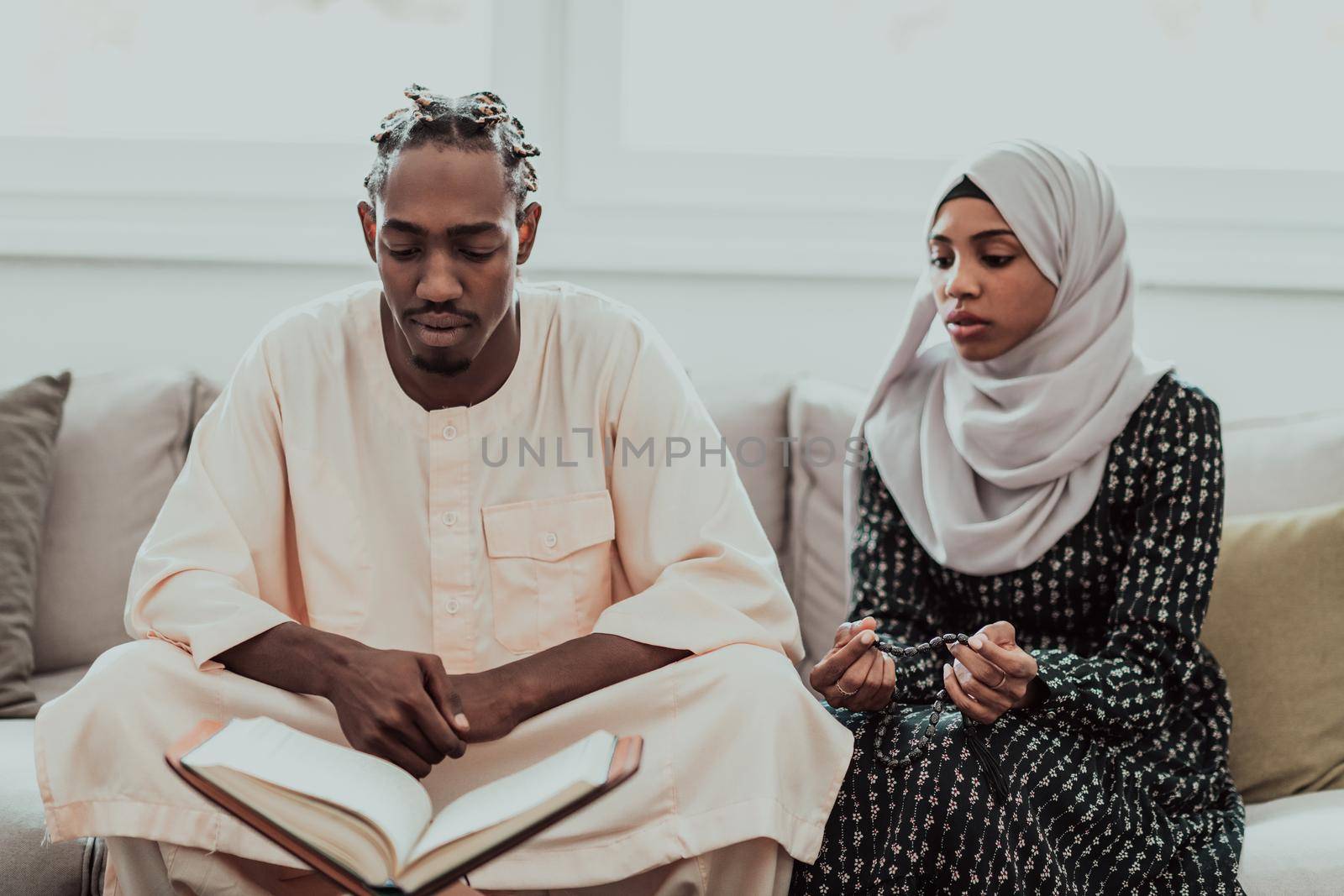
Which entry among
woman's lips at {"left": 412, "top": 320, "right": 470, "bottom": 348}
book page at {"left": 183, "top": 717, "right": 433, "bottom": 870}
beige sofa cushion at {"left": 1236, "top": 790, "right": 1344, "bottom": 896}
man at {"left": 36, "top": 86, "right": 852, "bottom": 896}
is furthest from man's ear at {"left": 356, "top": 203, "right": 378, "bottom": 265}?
beige sofa cushion at {"left": 1236, "top": 790, "right": 1344, "bottom": 896}

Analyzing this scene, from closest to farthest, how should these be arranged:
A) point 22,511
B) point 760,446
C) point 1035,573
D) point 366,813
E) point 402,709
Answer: point 366,813
point 402,709
point 1035,573
point 22,511
point 760,446

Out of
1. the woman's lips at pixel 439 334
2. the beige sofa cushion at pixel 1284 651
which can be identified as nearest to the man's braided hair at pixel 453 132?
the woman's lips at pixel 439 334

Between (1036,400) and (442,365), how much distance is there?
34.2 inches

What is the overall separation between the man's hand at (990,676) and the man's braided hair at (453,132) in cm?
83

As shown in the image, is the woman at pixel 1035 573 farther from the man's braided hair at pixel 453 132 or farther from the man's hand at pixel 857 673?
the man's braided hair at pixel 453 132

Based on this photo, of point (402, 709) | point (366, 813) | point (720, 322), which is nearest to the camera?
point (366, 813)

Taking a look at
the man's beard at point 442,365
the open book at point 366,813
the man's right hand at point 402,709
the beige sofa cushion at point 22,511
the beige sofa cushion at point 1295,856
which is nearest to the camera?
the open book at point 366,813

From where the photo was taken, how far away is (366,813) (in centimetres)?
115

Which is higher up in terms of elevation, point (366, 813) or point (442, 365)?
point (442, 365)

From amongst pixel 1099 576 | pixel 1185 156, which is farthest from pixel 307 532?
pixel 1185 156

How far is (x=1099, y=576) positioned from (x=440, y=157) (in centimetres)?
110

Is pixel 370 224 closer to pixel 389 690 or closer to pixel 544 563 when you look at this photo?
pixel 544 563

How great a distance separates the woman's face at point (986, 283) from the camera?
1894 millimetres

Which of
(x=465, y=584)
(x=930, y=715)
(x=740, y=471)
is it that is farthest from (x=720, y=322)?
(x=930, y=715)
